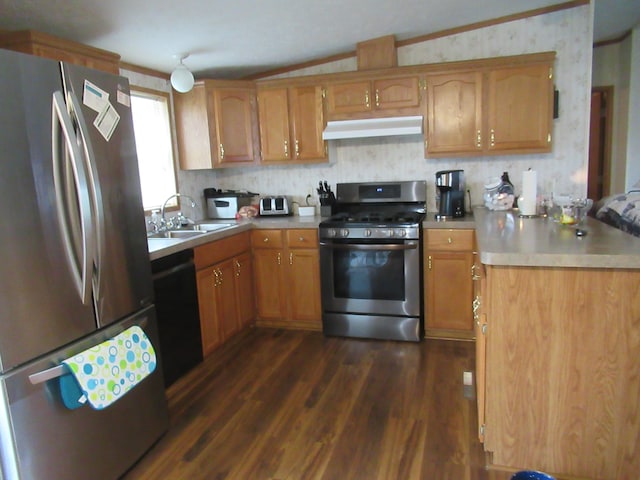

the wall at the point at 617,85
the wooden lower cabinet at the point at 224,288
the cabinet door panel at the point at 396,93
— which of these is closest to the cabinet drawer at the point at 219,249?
the wooden lower cabinet at the point at 224,288

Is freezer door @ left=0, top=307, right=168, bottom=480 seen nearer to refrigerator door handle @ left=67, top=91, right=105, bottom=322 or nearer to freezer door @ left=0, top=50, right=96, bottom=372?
freezer door @ left=0, top=50, right=96, bottom=372

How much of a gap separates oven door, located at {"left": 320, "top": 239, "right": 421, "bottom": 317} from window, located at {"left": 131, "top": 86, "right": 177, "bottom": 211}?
1.42 metres

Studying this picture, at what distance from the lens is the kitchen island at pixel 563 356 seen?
1604 mm

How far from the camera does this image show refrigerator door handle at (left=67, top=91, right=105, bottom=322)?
1647mm

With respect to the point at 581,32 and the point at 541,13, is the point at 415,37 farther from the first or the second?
the point at 581,32

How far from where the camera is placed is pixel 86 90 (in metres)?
1.70

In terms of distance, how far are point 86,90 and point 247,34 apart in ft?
4.89

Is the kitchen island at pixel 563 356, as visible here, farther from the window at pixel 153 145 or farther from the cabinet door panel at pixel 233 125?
the window at pixel 153 145

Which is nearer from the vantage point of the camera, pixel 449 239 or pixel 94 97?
pixel 94 97

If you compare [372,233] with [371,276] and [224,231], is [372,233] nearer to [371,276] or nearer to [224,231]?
[371,276]

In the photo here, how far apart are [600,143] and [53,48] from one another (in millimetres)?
3669

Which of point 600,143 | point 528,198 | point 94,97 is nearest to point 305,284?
point 528,198

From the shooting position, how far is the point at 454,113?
10.7 ft

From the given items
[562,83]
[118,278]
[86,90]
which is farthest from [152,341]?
[562,83]
